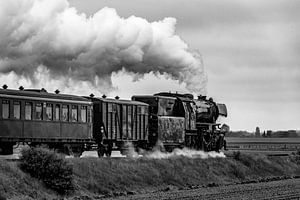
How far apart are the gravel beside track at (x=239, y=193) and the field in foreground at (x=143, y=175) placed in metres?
1.26

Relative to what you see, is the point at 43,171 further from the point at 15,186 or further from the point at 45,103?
the point at 45,103

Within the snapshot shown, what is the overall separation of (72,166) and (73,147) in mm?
5910

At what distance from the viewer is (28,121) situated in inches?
1183

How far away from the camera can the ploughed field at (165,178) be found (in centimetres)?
2583

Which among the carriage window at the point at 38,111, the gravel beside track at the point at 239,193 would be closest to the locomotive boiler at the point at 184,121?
the gravel beside track at the point at 239,193

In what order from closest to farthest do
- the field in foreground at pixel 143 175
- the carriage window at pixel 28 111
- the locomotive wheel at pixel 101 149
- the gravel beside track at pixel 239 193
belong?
1. the field in foreground at pixel 143 175
2. the gravel beside track at pixel 239 193
3. the carriage window at pixel 28 111
4. the locomotive wheel at pixel 101 149

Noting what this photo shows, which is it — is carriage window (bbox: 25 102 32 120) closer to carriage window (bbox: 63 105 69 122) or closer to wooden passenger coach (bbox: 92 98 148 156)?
carriage window (bbox: 63 105 69 122)

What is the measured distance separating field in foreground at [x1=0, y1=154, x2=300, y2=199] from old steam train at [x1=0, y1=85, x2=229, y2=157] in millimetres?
2461

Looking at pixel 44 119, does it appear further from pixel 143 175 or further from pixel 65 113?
pixel 143 175

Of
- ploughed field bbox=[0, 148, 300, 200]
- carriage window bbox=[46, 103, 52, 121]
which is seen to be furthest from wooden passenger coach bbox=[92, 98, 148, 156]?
carriage window bbox=[46, 103, 52, 121]

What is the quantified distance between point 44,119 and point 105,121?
525cm

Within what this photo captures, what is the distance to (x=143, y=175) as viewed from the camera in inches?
1278

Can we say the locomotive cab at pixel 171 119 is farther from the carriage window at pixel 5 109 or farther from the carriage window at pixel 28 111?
the carriage window at pixel 5 109

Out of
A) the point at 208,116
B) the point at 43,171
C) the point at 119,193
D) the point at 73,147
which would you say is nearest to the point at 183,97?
the point at 208,116
